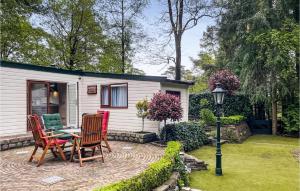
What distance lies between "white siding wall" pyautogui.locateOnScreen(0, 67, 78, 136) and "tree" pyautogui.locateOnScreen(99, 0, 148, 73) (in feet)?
33.6

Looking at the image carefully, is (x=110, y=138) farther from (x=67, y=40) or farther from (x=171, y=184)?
(x=67, y=40)

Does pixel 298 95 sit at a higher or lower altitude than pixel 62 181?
higher

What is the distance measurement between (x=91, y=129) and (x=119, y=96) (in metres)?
4.77

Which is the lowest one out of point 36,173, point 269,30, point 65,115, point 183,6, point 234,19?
point 36,173

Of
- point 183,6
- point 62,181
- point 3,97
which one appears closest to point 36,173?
point 62,181

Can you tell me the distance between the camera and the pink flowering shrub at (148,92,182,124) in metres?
8.27

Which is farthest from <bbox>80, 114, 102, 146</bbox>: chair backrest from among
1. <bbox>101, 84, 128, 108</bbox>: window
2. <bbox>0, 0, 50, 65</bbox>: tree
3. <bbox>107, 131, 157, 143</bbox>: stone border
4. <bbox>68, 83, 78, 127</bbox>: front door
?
<bbox>0, 0, 50, 65</bbox>: tree

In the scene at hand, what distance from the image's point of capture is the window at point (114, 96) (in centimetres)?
1016

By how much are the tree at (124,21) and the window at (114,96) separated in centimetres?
857

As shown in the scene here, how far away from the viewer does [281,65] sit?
12.3 metres

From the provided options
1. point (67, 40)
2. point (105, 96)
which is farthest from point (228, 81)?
point (67, 40)

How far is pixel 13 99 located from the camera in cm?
871

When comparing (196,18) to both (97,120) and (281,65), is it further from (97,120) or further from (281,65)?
(97,120)

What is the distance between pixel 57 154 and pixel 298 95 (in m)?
11.8
